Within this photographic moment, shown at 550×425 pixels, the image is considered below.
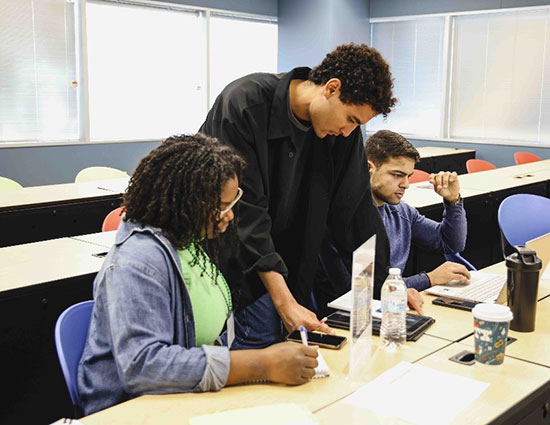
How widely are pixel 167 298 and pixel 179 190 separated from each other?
229 mm

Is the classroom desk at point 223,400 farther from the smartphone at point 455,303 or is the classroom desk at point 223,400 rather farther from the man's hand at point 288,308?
the smartphone at point 455,303

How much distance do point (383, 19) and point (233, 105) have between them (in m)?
7.02

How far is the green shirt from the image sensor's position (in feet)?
4.95


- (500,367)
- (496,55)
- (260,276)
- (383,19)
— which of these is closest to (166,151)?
(260,276)

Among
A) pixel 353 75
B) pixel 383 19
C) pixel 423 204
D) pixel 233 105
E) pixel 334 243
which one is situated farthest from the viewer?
pixel 383 19

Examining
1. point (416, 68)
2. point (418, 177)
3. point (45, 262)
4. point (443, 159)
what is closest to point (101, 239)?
point (45, 262)

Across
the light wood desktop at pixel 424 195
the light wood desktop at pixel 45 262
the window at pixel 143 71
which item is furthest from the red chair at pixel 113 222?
the window at pixel 143 71

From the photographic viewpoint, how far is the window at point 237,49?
25.2 ft

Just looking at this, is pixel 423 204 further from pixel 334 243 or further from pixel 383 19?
pixel 383 19

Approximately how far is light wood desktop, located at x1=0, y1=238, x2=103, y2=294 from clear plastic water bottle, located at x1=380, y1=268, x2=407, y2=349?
1.19 meters

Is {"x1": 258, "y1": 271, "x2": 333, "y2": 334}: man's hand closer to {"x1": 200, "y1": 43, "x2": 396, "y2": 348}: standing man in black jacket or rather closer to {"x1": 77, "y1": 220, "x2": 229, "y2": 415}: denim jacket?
{"x1": 200, "y1": 43, "x2": 396, "y2": 348}: standing man in black jacket

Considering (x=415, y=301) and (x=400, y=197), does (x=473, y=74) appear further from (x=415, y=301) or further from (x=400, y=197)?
(x=415, y=301)

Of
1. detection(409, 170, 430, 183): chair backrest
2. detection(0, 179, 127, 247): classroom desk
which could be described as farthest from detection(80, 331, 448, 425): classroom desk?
detection(409, 170, 430, 183): chair backrest

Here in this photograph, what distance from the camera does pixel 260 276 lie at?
1801 mm
